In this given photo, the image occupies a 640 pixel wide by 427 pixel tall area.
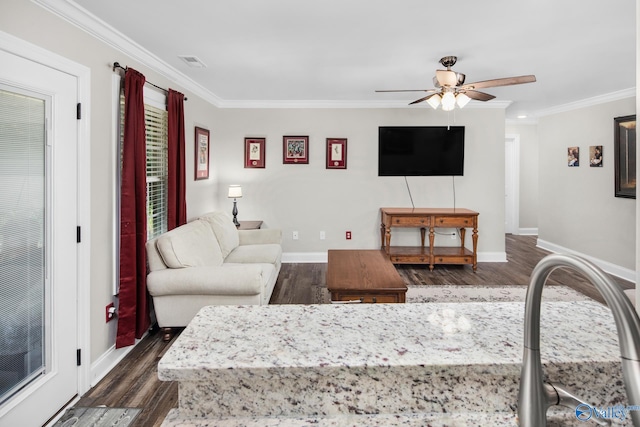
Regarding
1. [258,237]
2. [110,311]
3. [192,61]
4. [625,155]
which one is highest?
[192,61]

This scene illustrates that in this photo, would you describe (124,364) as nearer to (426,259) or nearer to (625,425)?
(625,425)

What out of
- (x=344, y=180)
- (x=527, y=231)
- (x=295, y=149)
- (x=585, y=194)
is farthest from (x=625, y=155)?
(x=295, y=149)

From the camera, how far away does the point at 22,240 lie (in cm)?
200

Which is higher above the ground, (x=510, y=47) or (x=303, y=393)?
(x=510, y=47)

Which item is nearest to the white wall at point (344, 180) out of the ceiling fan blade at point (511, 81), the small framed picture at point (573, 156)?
the small framed picture at point (573, 156)

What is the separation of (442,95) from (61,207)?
304cm

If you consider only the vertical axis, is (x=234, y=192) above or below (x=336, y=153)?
below

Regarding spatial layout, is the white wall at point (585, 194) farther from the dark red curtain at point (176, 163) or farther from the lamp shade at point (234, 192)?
the dark red curtain at point (176, 163)

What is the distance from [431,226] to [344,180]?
4.75ft

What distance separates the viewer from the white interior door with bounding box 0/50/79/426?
6.25 feet

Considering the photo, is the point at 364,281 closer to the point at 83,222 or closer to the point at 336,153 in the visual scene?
the point at 83,222

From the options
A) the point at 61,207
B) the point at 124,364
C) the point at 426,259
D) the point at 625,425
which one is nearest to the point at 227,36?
the point at 61,207

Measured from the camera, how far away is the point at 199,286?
301cm

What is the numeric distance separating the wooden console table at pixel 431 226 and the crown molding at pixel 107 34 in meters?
3.20
